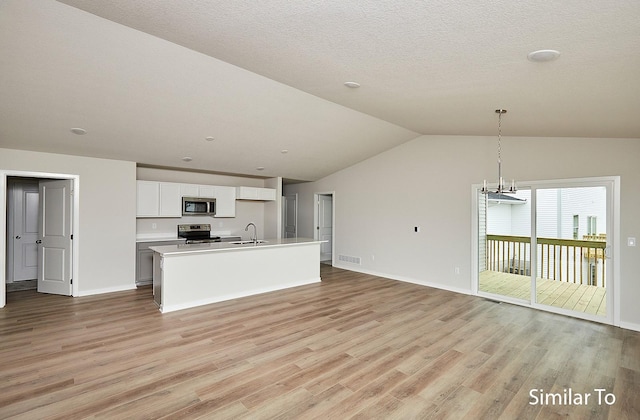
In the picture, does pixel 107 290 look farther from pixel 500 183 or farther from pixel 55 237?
pixel 500 183

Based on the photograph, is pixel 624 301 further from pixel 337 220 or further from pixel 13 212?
pixel 13 212

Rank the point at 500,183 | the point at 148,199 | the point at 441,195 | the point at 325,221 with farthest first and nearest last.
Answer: the point at 325,221
the point at 148,199
the point at 441,195
the point at 500,183

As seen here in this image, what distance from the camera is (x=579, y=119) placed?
3418mm

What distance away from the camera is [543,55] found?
2.11 m

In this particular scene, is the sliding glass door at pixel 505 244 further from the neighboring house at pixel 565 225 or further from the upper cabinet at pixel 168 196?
the upper cabinet at pixel 168 196

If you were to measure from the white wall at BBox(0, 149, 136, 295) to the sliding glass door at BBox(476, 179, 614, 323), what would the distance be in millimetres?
6146

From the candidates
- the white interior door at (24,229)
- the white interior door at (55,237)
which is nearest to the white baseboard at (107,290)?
the white interior door at (55,237)

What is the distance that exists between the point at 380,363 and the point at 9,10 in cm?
415

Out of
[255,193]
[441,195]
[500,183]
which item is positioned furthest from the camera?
[255,193]

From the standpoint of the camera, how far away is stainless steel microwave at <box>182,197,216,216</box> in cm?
645

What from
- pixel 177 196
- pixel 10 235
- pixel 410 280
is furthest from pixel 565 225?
pixel 10 235

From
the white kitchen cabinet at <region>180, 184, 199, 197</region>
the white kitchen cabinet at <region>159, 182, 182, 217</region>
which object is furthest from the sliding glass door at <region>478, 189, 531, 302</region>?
the white kitchen cabinet at <region>159, 182, 182, 217</region>

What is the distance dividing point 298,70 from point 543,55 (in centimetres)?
206

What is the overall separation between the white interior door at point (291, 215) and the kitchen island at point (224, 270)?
300 cm
